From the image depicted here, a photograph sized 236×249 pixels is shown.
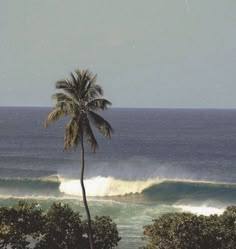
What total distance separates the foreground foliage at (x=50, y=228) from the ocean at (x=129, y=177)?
430 inches

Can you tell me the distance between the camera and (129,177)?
95.8m

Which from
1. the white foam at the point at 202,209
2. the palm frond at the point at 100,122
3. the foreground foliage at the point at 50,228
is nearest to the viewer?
the palm frond at the point at 100,122

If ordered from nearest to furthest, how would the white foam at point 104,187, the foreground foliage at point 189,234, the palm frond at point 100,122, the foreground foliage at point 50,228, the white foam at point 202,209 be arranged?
the palm frond at point 100,122 < the foreground foliage at point 50,228 < the foreground foliage at point 189,234 < the white foam at point 202,209 < the white foam at point 104,187

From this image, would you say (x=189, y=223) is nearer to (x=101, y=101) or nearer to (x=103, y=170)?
(x=101, y=101)

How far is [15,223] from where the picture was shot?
2756 cm

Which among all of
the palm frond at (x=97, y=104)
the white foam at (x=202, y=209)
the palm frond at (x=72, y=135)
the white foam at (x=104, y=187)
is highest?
the palm frond at (x=97, y=104)

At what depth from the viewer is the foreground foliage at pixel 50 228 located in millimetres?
27578

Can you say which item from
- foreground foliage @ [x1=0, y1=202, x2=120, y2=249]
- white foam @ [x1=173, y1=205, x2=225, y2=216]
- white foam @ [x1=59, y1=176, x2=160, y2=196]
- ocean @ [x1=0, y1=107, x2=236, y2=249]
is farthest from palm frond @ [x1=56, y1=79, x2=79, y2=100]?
white foam @ [x1=59, y1=176, x2=160, y2=196]

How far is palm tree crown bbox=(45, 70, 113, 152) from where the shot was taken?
2722 centimetres

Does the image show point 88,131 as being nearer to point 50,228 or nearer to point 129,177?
point 50,228

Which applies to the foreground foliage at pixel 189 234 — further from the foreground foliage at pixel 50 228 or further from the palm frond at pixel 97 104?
the palm frond at pixel 97 104

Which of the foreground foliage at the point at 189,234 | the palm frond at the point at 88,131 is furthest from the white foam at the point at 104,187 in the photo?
the palm frond at the point at 88,131

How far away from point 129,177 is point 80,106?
6904 cm

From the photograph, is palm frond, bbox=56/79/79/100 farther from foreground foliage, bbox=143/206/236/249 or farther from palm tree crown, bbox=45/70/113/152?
foreground foliage, bbox=143/206/236/249
